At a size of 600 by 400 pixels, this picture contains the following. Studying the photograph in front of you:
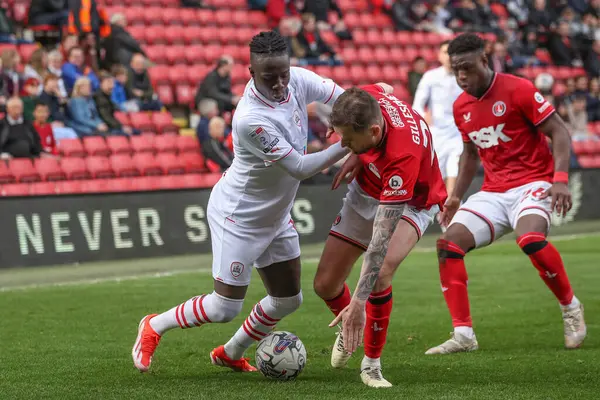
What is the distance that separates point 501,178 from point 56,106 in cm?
909

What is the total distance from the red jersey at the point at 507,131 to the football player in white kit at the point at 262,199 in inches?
68.5

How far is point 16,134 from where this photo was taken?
14383 millimetres

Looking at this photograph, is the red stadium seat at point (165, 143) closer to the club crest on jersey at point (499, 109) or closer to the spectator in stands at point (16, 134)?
the spectator in stands at point (16, 134)

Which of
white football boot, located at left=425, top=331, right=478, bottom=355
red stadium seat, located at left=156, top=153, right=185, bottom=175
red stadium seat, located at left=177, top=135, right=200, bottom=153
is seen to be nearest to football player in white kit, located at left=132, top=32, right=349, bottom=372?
white football boot, located at left=425, top=331, right=478, bottom=355

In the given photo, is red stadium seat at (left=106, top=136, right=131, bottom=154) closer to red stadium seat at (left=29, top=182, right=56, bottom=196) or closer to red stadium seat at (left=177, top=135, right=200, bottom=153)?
red stadium seat at (left=177, top=135, right=200, bottom=153)

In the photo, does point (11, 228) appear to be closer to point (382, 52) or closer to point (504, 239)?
point (504, 239)

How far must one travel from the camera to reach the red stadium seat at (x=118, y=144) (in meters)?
15.9

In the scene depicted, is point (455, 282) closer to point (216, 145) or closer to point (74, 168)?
point (74, 168)

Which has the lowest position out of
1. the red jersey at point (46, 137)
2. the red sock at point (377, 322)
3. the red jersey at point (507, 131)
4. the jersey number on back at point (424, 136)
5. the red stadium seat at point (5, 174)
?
the red stadium seat at point (5, 174)

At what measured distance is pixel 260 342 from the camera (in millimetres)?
6641

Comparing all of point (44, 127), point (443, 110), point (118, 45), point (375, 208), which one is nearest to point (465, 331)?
point (375, 208)

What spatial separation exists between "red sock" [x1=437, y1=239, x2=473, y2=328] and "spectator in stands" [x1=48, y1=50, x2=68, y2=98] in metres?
9.30

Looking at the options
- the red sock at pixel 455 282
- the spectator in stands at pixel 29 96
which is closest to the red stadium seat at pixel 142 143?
the spectator in stands at pixel 29 96

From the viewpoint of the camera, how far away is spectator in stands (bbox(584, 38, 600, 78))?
2402cm
